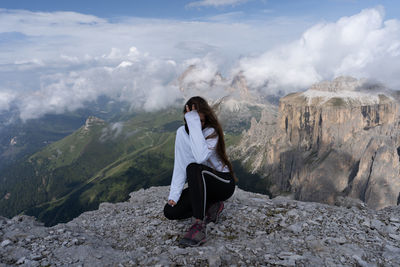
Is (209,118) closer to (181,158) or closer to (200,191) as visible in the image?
(181,158)

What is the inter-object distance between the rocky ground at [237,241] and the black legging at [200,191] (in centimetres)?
93

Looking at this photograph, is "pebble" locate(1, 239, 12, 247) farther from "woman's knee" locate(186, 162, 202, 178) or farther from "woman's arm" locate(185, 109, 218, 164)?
"woman's arm" locate(185, 109, 218, 164)

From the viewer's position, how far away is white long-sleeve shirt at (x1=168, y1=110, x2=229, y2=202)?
7.30 meters

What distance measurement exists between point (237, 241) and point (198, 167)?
2.85 metres

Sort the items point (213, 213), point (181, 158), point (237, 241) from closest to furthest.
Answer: point (181, 158)
point (237, 241)
point (213, 213)

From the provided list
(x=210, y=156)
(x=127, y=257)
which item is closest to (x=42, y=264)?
(x=127, y=257)

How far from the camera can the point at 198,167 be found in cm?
743

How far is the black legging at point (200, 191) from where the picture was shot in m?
7.46

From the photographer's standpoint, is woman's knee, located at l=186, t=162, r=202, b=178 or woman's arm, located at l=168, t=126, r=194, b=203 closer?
woman's knee, located at l=186, t=162, r=202, b=178

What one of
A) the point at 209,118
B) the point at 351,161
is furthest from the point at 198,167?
the point at 351,161

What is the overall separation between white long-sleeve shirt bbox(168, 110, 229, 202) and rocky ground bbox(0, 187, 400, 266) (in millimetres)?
2020

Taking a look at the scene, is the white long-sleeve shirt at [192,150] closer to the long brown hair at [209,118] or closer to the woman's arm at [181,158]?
the woman's arm at [181,158]

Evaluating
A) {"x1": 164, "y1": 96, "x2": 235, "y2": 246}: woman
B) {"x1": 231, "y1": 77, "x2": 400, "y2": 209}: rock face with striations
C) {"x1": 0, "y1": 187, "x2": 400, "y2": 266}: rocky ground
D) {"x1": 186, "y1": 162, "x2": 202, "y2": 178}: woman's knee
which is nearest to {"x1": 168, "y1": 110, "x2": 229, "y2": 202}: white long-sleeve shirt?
{"x1": 164, "y1": 96, "x2": 235, "y2": 246}: woman

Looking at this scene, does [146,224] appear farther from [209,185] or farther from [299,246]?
[299,246]
